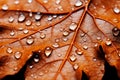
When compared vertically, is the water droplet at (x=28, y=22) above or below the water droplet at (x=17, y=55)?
above

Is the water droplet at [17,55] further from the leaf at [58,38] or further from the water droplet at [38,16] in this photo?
the water droplet at [38,16]

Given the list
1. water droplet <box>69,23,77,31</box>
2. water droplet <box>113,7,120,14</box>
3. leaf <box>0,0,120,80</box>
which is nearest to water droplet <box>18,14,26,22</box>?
leaf <box>0,0,120,80</box>

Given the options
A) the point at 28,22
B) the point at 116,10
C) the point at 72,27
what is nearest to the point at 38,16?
the point at 28,22

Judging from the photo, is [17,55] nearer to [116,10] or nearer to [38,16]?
[38,16]

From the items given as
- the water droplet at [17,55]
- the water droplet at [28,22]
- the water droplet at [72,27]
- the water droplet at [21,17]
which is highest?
the water droplet at [21,17]

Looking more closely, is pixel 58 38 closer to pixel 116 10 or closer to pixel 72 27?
pixel 72 27

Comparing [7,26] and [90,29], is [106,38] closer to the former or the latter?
[90,29]

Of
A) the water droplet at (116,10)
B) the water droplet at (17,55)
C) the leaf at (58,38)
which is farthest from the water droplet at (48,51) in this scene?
the water droplet at (116,10)

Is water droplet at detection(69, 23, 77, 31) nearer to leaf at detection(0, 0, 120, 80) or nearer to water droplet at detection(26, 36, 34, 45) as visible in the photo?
leaf at detection(0, 0, 120, 80)

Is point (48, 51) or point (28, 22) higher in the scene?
point (28, 22)
